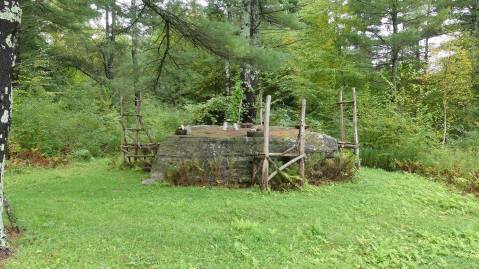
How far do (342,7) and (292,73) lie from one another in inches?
243

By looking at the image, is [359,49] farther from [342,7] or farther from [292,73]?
[292,73]

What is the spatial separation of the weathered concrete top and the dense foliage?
4.97 feet

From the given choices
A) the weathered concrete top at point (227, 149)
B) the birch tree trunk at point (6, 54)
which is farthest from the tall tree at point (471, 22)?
the birch tree trunk at point (6, 54)

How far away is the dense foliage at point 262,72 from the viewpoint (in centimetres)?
930

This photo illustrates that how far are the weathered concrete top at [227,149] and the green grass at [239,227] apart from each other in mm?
794

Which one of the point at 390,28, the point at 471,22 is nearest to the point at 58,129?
the point at 390,28

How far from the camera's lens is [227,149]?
932 centimetres

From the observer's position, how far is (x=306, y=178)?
9141 millimetres

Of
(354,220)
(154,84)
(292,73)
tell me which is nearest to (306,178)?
(354,220)

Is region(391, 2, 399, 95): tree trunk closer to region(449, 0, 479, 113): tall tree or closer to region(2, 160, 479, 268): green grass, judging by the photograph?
region(449, 0, 479, 113): tall tree

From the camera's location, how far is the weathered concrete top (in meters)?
9.17

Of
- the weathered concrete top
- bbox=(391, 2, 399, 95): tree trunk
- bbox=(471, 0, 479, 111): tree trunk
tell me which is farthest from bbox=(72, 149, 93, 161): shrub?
bbox=(471, 0, 479, 111): tree trunk

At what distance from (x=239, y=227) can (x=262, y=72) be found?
6845 millimetres

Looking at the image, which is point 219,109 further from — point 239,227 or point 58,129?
point 239,227
